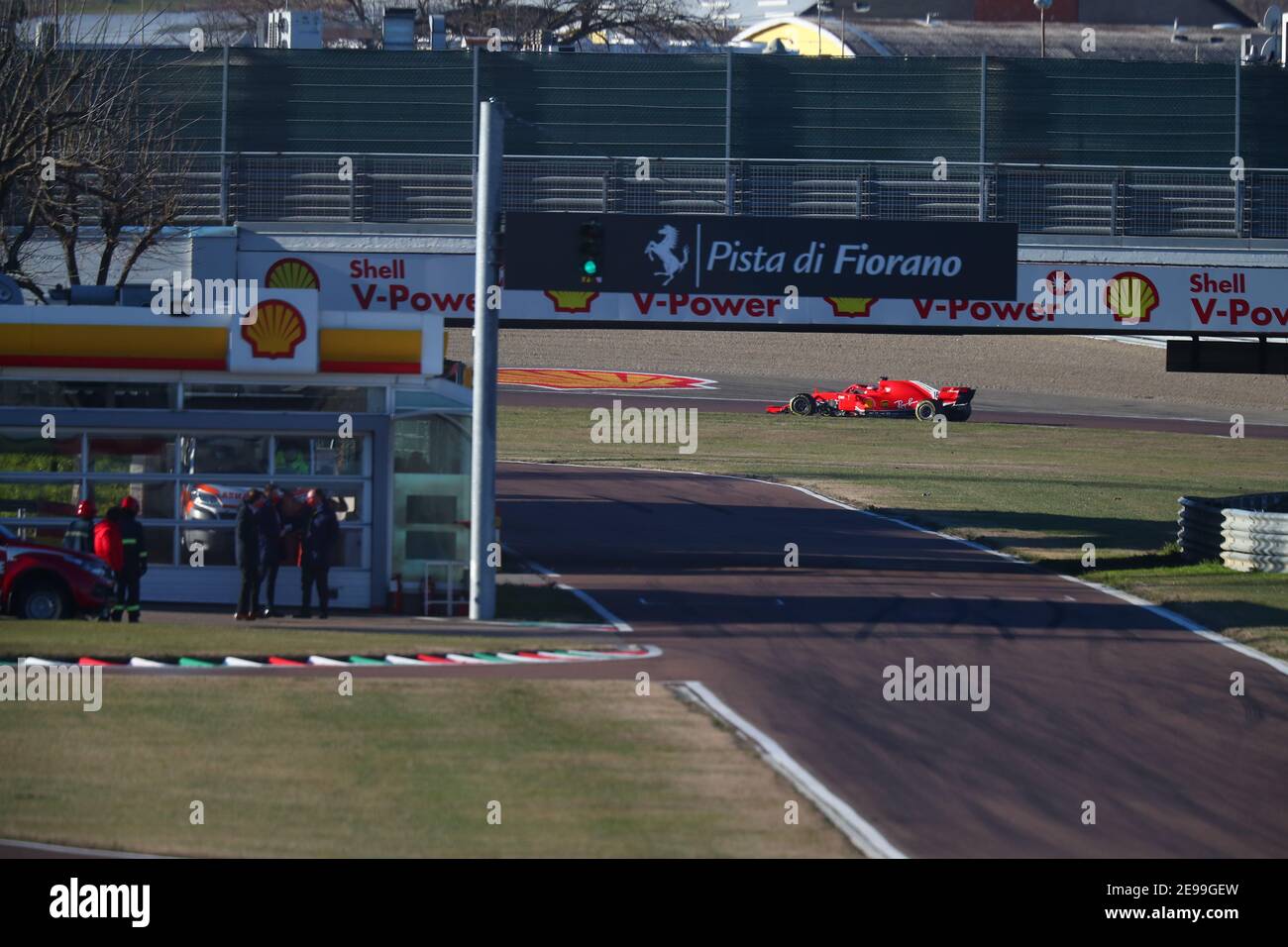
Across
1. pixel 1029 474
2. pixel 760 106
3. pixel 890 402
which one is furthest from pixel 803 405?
pixel 760 106

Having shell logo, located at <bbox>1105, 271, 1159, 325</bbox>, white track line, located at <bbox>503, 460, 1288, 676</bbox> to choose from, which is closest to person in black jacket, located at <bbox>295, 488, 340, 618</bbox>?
white track line, located at <bbox>503, 460, 1288, 676</bbox>

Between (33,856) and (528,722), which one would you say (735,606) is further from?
(33,856)

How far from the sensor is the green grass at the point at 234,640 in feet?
48.5

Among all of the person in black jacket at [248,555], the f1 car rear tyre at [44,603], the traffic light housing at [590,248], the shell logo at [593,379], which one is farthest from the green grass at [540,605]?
the shell logo at [593,379]

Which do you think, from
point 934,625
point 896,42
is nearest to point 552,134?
point 934,625

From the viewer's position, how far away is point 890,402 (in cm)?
4888

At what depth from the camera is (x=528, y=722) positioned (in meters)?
12.1

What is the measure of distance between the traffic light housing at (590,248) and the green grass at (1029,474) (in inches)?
336

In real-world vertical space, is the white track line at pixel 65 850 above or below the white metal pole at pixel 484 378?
below

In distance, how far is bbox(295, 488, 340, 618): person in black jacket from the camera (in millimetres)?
18203

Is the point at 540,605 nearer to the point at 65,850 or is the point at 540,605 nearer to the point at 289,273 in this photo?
the point at 289,273

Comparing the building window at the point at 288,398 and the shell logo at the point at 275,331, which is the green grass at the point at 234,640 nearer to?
the building window at the point at 288,398
